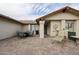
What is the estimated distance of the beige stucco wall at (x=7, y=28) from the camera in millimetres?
7042

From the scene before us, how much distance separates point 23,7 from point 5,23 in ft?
8.76

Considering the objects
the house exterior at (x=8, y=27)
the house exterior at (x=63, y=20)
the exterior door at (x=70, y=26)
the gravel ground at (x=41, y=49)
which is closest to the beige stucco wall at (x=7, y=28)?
the house exterior at (x=8, y=27)

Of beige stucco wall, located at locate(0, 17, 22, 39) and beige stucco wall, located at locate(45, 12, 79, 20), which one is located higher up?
beige stucco wall, located at locate(45, 12, 79, 20)

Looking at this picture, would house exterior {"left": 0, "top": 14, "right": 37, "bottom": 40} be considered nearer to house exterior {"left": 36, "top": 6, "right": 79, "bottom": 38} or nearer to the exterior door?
house exterior {"left": 36, "top": 6, "right": 79, "bottom": 38}

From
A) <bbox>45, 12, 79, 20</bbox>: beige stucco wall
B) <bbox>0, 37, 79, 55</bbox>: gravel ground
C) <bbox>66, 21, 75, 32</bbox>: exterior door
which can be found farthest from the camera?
<bbox>45, 12, 79, 20</bbox>: beige stucco wall

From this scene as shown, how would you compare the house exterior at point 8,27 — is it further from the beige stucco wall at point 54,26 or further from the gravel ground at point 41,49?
the gravel ground at point 41,49

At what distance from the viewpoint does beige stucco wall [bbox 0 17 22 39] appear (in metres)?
7.04

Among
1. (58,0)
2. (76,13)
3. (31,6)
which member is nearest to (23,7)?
(31,6)

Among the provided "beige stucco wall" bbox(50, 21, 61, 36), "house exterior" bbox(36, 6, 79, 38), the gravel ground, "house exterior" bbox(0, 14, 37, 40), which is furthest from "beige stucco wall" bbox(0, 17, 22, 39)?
"beige stucco wall" bbox(50, 21, 61, 36)

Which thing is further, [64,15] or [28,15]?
[64,15]

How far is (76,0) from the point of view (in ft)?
15.6

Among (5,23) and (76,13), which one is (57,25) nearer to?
(76,13)

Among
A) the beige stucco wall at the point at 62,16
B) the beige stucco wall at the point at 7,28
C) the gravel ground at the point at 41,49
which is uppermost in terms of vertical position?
the beige stucco wall at the point at 62,16
